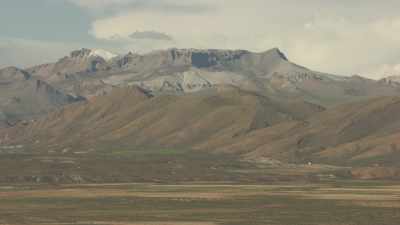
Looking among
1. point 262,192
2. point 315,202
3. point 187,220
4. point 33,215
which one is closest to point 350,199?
point 315,202

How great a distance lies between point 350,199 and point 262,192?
992 inches

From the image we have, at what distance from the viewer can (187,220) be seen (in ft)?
361

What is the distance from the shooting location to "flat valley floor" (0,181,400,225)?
10981 cm

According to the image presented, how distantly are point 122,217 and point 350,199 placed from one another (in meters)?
49.1

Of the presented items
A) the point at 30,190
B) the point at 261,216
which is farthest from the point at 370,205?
the point at 30,190

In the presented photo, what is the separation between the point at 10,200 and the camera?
14362 cm

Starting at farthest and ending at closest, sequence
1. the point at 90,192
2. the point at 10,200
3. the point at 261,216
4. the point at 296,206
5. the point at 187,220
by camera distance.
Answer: the point at 90,192 → the point at 10,200 → the point at 296,206 → the point at 261,216 → the point at 187,220

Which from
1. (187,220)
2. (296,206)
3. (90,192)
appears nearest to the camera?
(187,220)

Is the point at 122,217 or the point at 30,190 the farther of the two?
the point at 30,190

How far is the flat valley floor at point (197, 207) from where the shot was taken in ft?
360

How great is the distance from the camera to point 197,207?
130 meters

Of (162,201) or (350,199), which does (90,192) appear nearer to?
(162,201)

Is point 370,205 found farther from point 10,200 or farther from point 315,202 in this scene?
point 10,200

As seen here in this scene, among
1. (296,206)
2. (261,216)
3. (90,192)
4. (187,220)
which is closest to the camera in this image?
(187,220)
